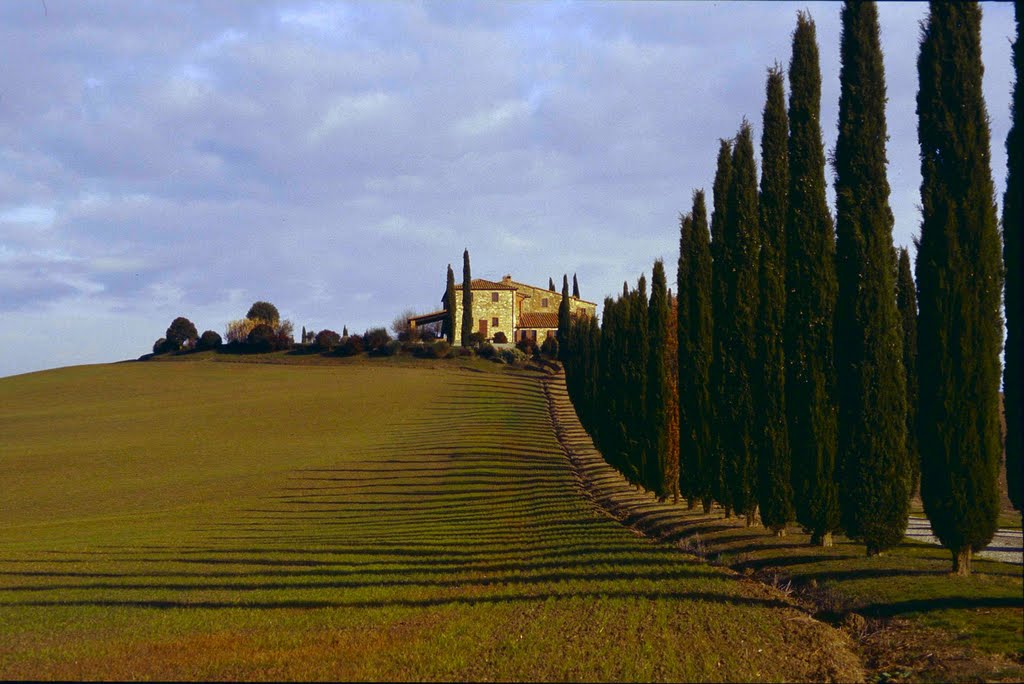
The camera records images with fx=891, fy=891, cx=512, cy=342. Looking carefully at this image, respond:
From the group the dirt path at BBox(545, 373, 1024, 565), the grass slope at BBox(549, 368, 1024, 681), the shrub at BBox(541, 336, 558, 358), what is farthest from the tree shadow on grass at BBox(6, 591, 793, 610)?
the shrub at BBox(541, 336, 558, 358)

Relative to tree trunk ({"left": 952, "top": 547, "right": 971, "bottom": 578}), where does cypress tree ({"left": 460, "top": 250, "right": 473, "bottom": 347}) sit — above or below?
above

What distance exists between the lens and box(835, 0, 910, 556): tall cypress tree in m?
15.4

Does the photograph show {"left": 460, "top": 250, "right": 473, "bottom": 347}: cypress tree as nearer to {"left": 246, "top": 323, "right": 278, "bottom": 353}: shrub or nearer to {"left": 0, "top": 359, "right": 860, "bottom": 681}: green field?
{"left": 246, "top": 323, "right": 278, "bottom": 353}: shrub

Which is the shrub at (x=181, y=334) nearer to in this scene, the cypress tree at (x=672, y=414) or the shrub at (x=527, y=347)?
the shrub at (x=527, y=347)

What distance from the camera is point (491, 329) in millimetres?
96875

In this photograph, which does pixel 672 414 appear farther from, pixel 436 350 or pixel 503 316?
pixel 503 316

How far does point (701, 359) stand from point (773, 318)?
5.25m

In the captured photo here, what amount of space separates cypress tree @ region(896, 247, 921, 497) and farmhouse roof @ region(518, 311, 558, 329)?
66.6m

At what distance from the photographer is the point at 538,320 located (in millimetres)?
98438

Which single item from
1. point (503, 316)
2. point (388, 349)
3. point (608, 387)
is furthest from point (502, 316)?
point (608, 387)

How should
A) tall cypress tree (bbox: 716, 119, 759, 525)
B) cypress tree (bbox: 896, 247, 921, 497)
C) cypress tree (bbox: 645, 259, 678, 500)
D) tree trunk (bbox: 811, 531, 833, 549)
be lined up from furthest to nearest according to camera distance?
cypress tree (bbox: 645, 259, 678, 500) → cypress tree (bbox: 896, 247, 921, 497) → tall cypress tree (bbox: 716, 119, 759, 525) → tree trunk (bbox: 811, 531, 833, 549)

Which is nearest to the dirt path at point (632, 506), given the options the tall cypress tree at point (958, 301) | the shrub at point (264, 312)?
the tall cypress tree at point (958, 301)

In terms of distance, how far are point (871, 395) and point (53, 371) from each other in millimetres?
83755

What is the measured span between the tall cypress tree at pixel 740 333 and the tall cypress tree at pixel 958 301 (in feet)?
21.9
